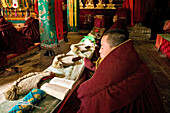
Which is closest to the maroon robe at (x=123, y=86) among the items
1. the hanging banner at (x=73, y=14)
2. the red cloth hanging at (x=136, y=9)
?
the hanging banner at (x=73, y=14)

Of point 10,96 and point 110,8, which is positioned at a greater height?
point 110,8

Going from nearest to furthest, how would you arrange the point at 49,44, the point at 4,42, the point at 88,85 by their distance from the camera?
the point at 88,85 → the point at 4,42 → the point at 49,44

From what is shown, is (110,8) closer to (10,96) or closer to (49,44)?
(49,44)

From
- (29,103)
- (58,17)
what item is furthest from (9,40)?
(29,103)

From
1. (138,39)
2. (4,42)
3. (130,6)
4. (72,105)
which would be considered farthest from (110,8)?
(72,105)

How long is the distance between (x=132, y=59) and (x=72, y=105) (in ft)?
4.40

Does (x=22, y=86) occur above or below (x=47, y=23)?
→ below

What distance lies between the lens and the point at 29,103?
1.16 m

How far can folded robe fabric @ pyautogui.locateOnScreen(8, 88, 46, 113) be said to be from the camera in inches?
43.0

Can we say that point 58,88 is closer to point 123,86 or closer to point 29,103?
point 29,103

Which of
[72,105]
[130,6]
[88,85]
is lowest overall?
[72,105]

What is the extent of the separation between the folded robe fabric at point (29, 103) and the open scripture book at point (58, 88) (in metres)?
0.09

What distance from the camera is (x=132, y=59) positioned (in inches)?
34.4

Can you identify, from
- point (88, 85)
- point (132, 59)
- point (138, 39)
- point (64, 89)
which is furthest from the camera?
point (138, 39)
